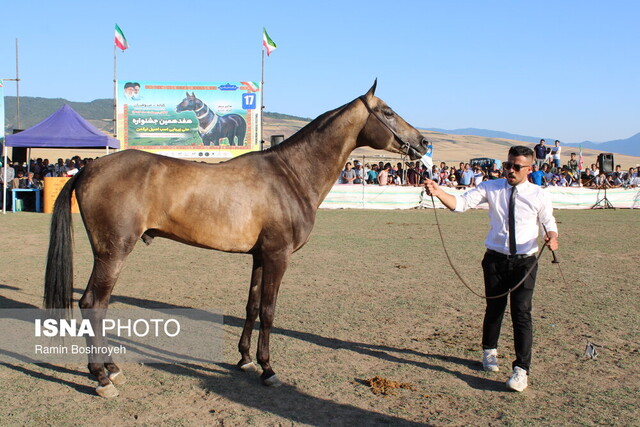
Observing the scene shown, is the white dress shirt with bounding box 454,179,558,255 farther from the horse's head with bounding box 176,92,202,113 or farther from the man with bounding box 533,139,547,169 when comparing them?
the man with bounding box 533,139,547,169

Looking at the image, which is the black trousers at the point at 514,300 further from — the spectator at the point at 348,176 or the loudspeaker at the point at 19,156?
the loudspeaker at the point at 19,156

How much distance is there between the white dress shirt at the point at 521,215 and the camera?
187 inches

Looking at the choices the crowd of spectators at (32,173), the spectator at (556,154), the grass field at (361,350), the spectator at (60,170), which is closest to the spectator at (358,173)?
the spectator at (556,154)

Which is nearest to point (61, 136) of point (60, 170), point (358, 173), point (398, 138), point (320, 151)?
point (60, 170)

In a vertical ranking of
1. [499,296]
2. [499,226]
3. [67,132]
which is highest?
[67,132]

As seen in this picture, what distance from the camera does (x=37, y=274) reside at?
8.74 metres

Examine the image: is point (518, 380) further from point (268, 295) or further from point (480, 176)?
point (480, 176)

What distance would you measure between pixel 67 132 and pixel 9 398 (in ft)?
54.0

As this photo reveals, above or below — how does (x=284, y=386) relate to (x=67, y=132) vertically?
below

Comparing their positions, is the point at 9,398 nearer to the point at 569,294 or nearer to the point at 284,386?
the point at 284,386

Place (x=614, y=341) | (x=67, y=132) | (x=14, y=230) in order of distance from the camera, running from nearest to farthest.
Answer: (x=614, y=341) → (x=14, y=230) → (x=67, y=132)

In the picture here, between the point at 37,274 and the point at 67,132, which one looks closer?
the point at 37,274

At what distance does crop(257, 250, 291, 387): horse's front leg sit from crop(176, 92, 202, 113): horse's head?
21948 mm

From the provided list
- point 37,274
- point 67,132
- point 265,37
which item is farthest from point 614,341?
point 265,37
